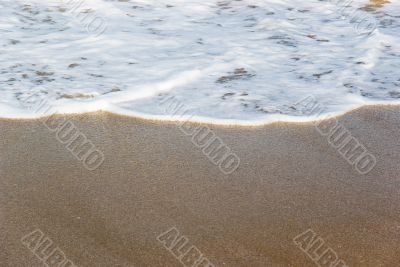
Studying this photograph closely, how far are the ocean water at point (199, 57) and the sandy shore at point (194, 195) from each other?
0.41 meters

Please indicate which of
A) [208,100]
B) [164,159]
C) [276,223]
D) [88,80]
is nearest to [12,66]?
[88,80]

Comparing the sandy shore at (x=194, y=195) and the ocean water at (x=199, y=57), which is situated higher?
the sandy shore at (x=194, y=195)

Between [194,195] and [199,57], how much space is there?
8.37 ft

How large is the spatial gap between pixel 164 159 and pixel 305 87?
1836 millimetres

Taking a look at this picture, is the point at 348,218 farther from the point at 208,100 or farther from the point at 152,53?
the point at 152,53

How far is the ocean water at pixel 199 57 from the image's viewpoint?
4.79 meters

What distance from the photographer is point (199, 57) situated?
5.83m

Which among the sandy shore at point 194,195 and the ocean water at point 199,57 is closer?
the sandy shore at point 194,195

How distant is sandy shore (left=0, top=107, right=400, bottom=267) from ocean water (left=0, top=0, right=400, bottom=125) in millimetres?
408

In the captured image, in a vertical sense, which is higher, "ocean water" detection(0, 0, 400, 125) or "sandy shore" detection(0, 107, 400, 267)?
"sandy shore" detection(0, 107, 400, 267)

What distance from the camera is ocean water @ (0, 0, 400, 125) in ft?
15.7

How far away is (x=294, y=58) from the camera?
19.4 ft

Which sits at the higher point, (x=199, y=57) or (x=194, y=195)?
(x=194, y=195)

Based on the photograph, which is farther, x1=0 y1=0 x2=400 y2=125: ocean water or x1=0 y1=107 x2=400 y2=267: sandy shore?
x1=0 y1=0 x2=400 y2=125: ocean water
